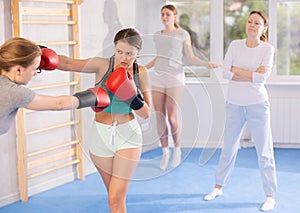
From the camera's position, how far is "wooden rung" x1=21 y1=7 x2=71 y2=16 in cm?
408

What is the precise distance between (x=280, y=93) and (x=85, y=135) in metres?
2.37

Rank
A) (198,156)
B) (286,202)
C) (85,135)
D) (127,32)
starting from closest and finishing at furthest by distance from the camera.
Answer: (127,32), (286,202), (85,135), (198,156)

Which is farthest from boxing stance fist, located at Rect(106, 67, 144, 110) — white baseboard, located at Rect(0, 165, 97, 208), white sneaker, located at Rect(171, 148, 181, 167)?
white baseboard, located at Rect(0, 165, 97, 208)

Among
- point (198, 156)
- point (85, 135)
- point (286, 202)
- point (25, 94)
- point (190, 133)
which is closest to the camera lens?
point (25, 94)

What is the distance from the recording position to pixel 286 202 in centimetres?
400

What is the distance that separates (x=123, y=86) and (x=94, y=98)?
0.19 m

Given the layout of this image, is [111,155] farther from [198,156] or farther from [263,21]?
[198,156]

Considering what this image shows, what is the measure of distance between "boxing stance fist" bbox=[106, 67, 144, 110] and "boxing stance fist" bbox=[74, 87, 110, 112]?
84 mm

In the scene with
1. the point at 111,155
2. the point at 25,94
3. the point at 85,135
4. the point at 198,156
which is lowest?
the point at 198,156

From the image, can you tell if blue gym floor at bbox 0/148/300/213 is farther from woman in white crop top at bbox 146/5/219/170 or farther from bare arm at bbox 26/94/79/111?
bare arm at bbox 26/94/79/111

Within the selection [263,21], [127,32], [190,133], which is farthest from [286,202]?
[127,32]

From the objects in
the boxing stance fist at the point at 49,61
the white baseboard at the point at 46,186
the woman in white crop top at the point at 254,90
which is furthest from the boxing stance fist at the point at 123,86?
the white baseboard at the point at 46,186

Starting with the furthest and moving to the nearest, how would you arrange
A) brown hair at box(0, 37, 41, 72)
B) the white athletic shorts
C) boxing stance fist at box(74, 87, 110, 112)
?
1. the white athletic shorts
2. boxing stance fist at box(74, 87, 110, 112)
3. brown hair at box(0, 37, 41, 72)

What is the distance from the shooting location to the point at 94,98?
2459 millimetres
